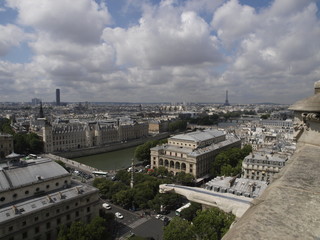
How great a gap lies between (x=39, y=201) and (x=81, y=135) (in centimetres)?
3648

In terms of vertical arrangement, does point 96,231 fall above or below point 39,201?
below

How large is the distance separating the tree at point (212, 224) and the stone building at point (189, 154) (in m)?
17.0

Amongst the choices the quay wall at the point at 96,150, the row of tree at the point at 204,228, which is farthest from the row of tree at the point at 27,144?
the row of tree at the point at 204,228

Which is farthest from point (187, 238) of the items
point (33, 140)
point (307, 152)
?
point (33, 140)

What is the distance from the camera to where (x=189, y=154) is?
3103cm

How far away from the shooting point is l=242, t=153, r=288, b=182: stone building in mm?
25500

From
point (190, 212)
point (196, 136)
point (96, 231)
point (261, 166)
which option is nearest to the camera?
point (96, 231)

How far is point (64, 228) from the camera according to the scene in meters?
14.6

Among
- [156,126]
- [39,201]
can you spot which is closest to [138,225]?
[39,201]

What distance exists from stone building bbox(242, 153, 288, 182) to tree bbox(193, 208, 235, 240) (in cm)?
1464

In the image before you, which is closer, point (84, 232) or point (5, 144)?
point (84, 232)

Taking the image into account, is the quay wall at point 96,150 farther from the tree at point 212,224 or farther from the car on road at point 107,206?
the tree at point 212,224

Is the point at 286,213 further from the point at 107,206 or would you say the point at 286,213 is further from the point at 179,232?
the point at 107,206

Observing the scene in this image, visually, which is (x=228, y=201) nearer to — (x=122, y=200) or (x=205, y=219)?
(x=205, y=219)
